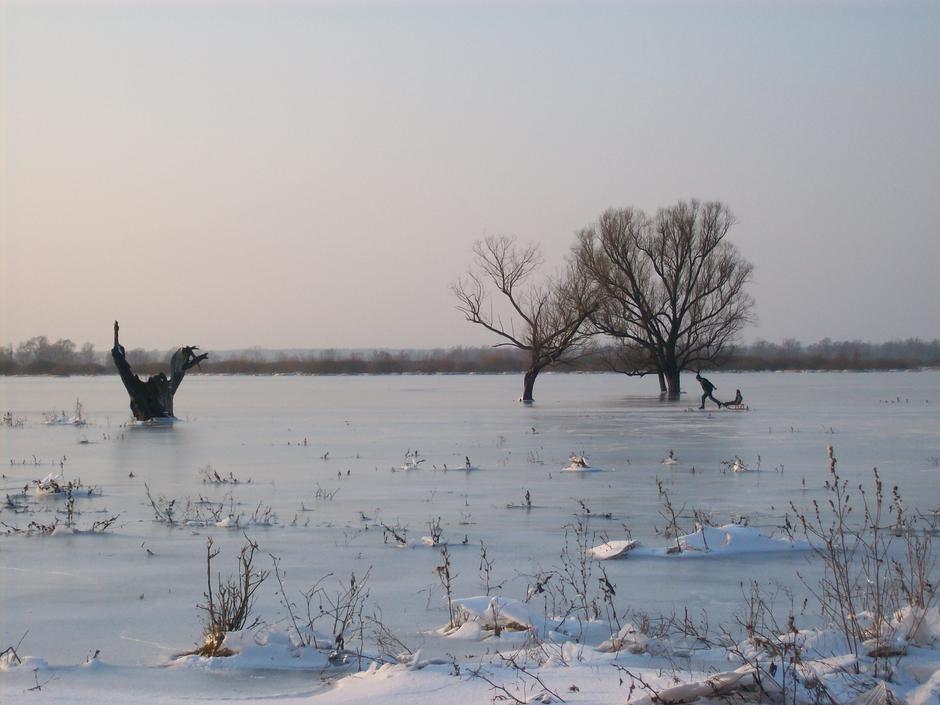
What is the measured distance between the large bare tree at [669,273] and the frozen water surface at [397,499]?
1749cm

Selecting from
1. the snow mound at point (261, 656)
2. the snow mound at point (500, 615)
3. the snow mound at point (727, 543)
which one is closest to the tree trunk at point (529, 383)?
the snow mound at point (727, 543)

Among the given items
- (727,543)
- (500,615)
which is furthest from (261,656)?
(727,543)

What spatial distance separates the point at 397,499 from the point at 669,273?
35661 mm

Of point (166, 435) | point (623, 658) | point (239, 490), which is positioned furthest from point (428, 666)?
point (166, 435)

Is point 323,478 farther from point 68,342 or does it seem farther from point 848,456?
point 68,342

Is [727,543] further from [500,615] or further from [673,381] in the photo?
[673,381]

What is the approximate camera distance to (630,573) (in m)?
7.80

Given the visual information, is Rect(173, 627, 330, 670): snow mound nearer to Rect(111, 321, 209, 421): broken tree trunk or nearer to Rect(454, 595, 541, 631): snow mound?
Rect(454, 595, 541, 631): snow mound

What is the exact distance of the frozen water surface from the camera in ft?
22.3

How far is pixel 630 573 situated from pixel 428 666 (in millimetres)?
3030

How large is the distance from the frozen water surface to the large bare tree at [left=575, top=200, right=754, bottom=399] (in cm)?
1749

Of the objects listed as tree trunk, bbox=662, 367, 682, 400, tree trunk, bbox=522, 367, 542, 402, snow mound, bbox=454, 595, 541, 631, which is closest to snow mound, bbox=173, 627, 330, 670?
snow mound, bbox=454, 595, 541, 631

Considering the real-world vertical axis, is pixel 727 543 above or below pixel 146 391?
below

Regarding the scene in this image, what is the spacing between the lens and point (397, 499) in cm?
1222
